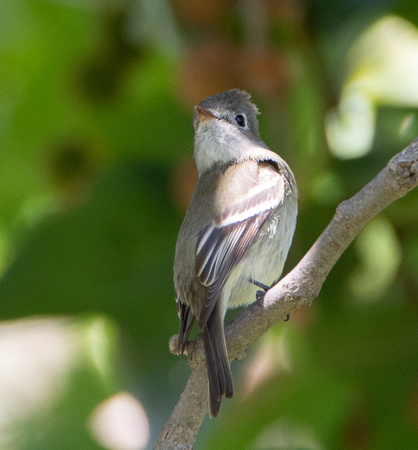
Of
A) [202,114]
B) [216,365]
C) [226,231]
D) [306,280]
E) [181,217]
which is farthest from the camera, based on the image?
[181,217]

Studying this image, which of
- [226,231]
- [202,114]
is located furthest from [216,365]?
[202,114]

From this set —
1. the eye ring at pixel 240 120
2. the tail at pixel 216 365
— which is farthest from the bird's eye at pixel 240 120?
the tail at pixel 216 365

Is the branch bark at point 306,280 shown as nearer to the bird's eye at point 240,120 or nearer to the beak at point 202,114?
the beak at point 202,114

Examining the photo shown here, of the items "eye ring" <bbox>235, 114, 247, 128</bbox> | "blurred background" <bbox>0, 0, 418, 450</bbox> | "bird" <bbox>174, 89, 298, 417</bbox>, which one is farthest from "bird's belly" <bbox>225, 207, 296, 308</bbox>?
"eye ring" <bbox>235, 114, 247, 128</bbox>

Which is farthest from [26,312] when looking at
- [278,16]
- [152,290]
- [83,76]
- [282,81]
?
[278,16]

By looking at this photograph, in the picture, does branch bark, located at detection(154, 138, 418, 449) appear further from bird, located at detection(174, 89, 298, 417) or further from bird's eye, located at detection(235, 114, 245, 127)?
bird's eye, located at detection(235, 114, 245, 127)

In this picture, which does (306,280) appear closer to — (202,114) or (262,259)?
(262,259)
